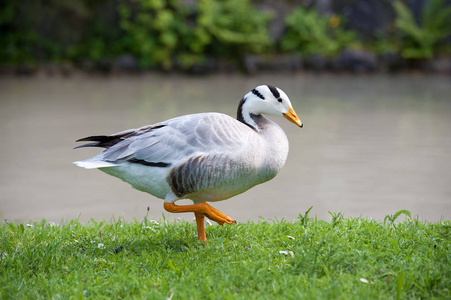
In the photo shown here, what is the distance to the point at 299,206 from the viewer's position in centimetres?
564

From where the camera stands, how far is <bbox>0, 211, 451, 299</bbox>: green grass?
3096mm

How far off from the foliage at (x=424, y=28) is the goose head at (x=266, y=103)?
13345 mm

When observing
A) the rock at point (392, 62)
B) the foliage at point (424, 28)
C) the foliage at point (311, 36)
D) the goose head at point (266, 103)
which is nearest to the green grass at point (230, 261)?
the goose head at point (266, 103)

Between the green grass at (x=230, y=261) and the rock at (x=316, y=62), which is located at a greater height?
the rock at (x=316, y=62)

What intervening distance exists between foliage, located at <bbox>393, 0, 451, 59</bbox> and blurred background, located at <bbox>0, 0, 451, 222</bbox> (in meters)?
0.05

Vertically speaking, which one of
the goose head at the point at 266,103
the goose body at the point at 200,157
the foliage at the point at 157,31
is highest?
the foliage at the point at 157,31

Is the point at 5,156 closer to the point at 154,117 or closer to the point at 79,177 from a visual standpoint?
the point at 79,177

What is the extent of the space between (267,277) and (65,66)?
45.6ft

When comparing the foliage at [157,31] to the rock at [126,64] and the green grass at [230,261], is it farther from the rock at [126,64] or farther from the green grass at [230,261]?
the green grass at [230,261]

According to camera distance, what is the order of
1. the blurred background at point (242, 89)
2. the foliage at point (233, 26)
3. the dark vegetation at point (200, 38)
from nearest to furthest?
1. the blurred background at point (242, 89)
2. the foliage at point (233, 26)
3. the dark vegetation at point (200, 38)

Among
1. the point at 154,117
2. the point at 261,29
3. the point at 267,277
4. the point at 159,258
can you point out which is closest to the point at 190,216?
the point at 159,258

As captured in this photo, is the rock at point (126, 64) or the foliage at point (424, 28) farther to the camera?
the foliage at point (424, 28)

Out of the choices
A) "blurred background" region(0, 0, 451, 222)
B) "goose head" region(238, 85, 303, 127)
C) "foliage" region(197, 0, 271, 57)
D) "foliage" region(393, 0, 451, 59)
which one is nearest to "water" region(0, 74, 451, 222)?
"blurred background" region(0, 0, 451, 222)

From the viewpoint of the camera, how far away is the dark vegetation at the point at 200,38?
15.9 m
